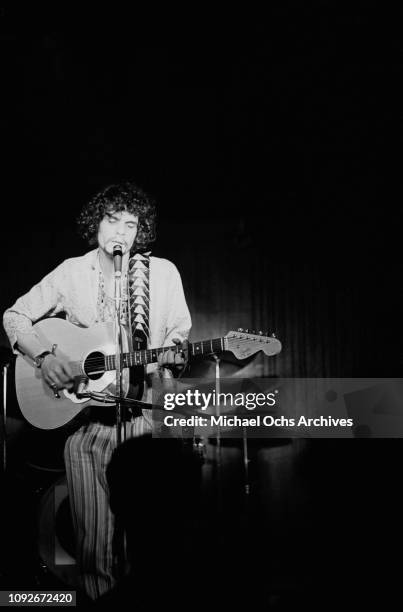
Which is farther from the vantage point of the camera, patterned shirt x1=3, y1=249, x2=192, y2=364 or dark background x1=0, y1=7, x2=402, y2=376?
dark background x1=0, y1=7, x2=402, y2=376

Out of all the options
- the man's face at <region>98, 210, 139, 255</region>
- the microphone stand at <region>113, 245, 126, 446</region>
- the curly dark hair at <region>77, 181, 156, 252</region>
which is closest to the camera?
the microphone stand at <region>113, 245, 126, 446</region>

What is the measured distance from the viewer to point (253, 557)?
2289 mm

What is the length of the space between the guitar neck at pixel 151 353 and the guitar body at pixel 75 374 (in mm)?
42

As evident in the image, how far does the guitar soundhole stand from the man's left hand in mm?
343

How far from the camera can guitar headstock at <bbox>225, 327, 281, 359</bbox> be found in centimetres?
319

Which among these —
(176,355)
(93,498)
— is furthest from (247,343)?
(93,498)

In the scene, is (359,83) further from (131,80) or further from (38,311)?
(38,311)

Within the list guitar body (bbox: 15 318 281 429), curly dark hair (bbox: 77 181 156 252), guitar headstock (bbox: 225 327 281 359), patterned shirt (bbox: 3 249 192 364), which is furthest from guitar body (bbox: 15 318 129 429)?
curly dark hair (bbox: 77 181 156 252)

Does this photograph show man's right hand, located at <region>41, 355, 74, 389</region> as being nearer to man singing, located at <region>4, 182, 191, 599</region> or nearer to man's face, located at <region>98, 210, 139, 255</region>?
man singing, located at <region>4, 182, 191, 599</region>

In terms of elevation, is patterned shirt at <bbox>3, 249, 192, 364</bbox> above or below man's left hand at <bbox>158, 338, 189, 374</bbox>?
above

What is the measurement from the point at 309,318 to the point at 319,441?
2.87ft

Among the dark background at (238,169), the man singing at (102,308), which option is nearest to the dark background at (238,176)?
the dark background at (238,169)

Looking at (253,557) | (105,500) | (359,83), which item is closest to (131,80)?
(359,83)

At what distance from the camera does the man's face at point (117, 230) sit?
12.3 ft
